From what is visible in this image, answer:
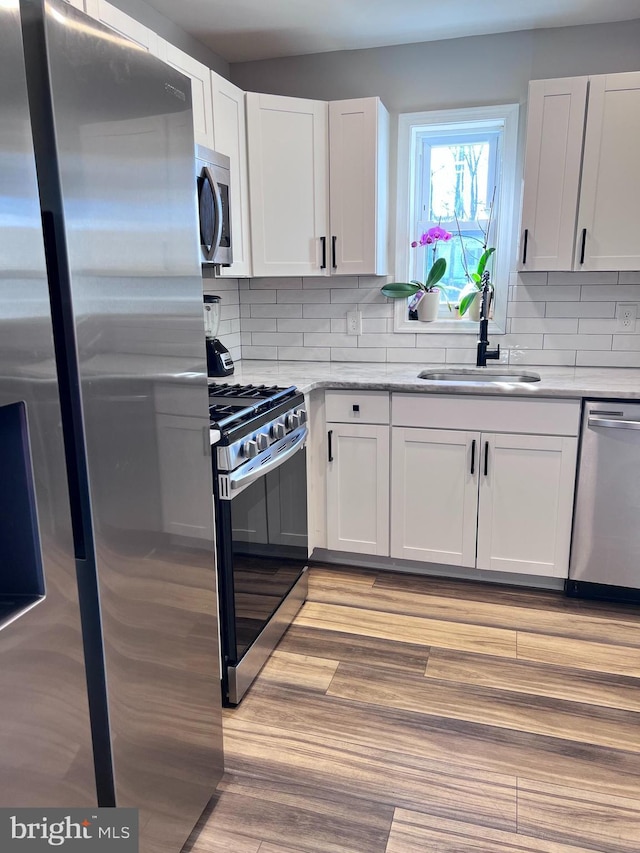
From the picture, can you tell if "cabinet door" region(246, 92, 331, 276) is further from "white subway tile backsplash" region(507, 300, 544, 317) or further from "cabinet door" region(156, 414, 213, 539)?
"cabinet door" region(156, 414, 213, 539)

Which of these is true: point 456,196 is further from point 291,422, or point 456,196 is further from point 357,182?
point 291,422

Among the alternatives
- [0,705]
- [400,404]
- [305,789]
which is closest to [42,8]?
[0,705]

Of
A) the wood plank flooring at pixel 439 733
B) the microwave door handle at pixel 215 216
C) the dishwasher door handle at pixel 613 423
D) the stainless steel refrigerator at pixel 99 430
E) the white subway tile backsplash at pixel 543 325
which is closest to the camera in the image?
the stainless steel refrigerator at pixel 99 430

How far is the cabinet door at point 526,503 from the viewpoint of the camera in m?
2.68

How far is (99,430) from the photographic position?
114cm

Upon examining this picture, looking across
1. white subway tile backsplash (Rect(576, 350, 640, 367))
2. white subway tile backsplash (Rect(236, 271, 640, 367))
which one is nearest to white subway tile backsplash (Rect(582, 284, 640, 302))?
white subway tile backsplash (Rect(236, 271, 640, 367))

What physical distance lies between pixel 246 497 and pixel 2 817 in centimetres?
123

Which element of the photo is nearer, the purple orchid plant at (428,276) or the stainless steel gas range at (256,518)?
the stainless steel gas range at (256,518)

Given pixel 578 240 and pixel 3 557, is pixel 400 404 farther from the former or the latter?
pixel 3 557

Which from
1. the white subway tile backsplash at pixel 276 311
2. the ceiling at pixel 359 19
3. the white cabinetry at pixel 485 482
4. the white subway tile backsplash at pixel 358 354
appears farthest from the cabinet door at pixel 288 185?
the white cabinetry at pixel 485 482

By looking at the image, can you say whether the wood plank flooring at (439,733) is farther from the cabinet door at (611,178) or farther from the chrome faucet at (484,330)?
the cabinet door at (611,178)

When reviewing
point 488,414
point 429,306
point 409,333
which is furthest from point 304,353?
point 488,414

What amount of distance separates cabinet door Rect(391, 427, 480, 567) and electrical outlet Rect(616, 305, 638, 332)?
1.03 meters

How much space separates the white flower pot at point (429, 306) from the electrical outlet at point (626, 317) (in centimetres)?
90
